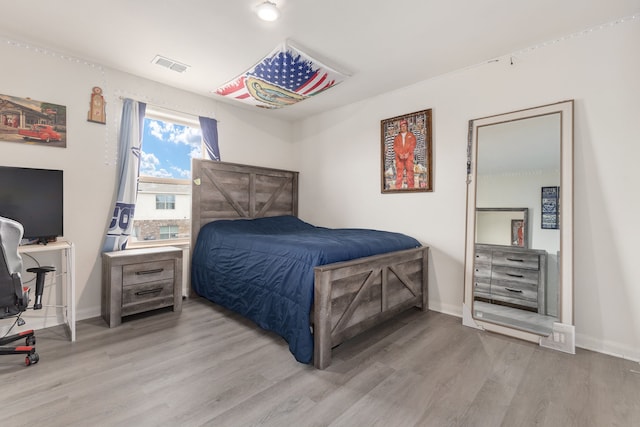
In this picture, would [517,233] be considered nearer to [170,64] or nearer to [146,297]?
[146,297]

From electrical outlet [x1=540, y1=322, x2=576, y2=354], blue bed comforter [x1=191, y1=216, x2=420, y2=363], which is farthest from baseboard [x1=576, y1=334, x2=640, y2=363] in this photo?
blue bed comforter [x1=191, y1=216, x2=420, y2=363]

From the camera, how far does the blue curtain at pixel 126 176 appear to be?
302 cm

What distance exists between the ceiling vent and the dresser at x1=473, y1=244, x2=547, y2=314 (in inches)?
135

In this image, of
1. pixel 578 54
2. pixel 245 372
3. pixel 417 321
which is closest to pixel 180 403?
pixel 245 372

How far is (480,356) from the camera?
87.0 inches

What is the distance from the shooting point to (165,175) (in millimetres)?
3568

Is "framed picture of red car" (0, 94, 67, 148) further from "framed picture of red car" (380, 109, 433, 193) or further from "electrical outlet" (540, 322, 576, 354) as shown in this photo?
"electrical outlet" (540, 322, 576, 354)

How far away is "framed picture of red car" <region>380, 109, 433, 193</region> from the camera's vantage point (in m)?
3.25

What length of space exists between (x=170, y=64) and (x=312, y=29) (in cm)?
154

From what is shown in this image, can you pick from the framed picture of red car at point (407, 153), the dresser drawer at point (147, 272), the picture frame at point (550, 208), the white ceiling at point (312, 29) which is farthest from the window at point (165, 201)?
the picture frame at point (550, 208)

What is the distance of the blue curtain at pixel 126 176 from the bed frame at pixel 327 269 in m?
0.63

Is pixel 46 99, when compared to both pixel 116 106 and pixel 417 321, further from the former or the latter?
pixel 417 321

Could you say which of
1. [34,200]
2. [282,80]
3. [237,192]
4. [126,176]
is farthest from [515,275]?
[34,200]

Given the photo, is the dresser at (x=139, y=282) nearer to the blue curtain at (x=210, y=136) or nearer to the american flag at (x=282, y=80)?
the blue curtain at (x=210, y=136)
